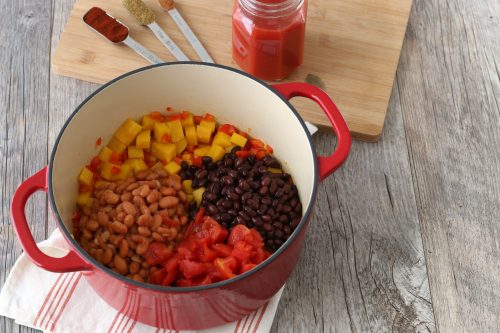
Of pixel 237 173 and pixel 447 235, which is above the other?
pixel 237 173

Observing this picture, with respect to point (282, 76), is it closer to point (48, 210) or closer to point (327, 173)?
point (327, 173)

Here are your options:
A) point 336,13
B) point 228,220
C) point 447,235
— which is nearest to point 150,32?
point 336,13

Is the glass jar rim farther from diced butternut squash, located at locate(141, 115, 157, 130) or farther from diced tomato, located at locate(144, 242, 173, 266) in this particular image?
diced tomato, located at locate(144, 242, 173, 266)

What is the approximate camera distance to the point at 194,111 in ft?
5.58

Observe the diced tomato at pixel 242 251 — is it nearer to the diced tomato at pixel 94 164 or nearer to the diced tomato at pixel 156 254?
the diced tomato at pixel 156 254

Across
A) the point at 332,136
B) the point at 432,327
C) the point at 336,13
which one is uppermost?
the point at 336,13

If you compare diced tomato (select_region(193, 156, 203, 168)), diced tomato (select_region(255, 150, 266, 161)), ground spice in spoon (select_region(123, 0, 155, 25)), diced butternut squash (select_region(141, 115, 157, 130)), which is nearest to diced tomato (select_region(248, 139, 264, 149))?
diced tomato (select_region(255, 150, 266, 161))

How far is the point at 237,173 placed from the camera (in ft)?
5.14

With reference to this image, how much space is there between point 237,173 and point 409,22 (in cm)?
82

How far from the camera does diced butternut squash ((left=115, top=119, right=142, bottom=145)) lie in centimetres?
164

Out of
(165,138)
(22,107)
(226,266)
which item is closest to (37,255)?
(226,266)

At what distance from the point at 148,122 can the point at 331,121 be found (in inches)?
17.8

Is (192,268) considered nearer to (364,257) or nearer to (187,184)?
(187,184)

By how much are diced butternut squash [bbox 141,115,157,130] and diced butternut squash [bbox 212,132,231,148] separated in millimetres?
150
